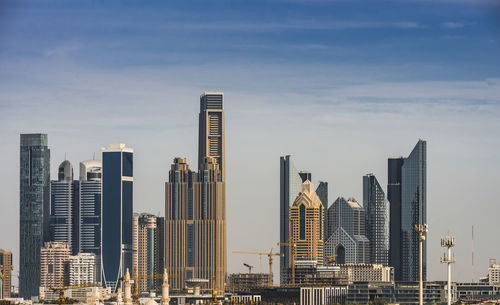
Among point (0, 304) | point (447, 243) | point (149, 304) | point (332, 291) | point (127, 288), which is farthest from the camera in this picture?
point (332, 291)

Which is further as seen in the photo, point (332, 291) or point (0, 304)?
point (332, 291)

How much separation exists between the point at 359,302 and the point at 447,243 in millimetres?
122910

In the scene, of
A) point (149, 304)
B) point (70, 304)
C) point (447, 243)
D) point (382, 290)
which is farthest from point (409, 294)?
point (447, 243)

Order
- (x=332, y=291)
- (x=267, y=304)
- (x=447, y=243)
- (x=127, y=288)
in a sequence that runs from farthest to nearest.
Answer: (x=332, y=291) → (x=267, y=304) → (x=127, y=288) → (x=447, y=243)

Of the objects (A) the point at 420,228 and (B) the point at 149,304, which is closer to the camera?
(A) the point at 420,228

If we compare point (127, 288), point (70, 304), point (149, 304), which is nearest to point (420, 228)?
point (149, 304)

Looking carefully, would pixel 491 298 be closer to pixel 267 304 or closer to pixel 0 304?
pixel 267 304

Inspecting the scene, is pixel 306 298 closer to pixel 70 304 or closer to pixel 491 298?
pixel 491 298

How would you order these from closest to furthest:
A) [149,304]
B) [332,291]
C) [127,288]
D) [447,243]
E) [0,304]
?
[447,243] → [149,304] → [127,288] → [0,304] → [332,291]

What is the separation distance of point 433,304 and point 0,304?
168 ft

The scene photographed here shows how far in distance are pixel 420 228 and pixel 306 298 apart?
138 metres

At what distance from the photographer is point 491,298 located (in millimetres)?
192250

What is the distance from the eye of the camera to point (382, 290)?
18750 centimetres

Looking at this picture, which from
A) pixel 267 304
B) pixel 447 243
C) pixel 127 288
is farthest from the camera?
pixel 267 304
